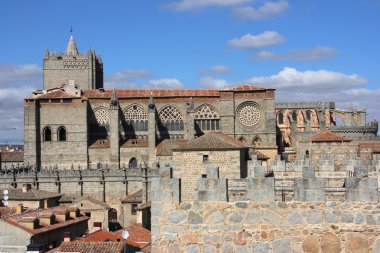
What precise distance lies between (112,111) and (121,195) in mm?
9358

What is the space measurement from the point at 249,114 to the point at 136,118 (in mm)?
11052

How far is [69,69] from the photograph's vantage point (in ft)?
216

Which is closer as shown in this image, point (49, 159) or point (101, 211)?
point (101, 211)

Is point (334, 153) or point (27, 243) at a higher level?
point (334, 153)

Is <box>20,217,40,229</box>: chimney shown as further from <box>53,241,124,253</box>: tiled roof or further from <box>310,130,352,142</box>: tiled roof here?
<box>310,130,352,142</box>: tiled roof

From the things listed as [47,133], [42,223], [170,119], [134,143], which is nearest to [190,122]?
[170,119]

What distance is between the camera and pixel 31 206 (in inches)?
1420

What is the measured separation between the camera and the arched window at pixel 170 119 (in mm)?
55469

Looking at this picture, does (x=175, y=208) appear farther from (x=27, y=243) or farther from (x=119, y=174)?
(x=119, y=174)

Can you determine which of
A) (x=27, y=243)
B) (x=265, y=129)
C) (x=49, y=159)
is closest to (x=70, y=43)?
(x=49, y=159)

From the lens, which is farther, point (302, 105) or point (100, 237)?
point (302, 105)

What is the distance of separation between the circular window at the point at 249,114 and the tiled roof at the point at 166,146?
24.1 ft

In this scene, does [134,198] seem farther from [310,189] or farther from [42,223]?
[310,189]

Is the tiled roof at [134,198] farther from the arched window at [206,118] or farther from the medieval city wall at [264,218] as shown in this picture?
the medieval city wall at [264,218]
